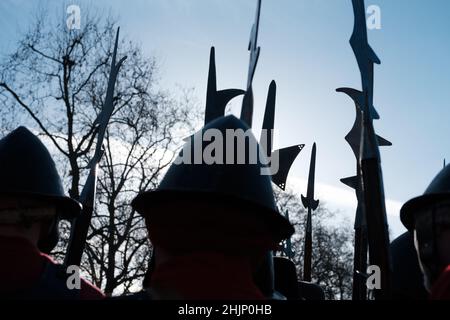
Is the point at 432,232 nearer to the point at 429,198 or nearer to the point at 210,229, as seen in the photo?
the point at 429,198

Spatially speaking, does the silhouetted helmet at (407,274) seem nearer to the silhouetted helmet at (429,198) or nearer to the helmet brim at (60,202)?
the silhouetted helmet at (429,198)

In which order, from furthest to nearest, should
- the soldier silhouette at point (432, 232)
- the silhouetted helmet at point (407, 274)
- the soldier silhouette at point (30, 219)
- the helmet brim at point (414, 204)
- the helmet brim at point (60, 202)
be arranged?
1. the silhouetted helmet at point (407, 274)
2. the helmet brim at point (60, 202)
3. the soldier silhouette at point (30, 219)
4. the helmet brim at point (414, 204)
5. the soldier silhouette at point (432, 232)

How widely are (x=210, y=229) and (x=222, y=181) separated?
269 mm

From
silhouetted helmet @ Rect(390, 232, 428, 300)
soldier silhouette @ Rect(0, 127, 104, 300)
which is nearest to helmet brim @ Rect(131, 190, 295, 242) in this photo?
soldier silhouette @ Rect(0, 127, 104, 300)

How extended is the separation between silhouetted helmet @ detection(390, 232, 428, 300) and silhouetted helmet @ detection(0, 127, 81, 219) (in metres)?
2.35

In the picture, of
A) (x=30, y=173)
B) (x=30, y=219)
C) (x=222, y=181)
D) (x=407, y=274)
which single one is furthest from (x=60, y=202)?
(x=407, y=274)

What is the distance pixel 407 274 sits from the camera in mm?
3811

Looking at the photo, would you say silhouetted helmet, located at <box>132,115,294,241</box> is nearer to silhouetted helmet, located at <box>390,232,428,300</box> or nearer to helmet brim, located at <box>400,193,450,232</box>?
helmet brim, located at <box>400,193,450,232</box>

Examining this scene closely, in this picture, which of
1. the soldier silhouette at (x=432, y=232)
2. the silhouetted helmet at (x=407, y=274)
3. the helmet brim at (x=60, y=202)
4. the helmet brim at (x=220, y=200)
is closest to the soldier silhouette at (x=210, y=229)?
the helmet brim at (x=220, y=200)

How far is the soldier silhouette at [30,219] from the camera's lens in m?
2.09

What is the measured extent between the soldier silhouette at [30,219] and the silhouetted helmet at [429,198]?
4.49 feet
